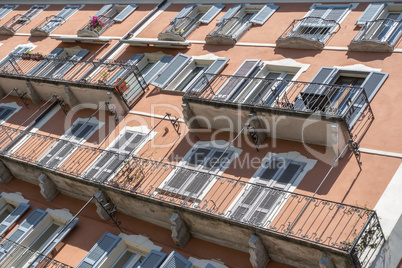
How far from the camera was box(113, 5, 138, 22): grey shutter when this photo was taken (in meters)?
26.7

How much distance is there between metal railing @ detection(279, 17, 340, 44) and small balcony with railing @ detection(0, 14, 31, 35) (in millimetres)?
17508

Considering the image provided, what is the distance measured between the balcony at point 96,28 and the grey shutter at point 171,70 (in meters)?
6.19

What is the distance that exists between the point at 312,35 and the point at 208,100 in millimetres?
5278

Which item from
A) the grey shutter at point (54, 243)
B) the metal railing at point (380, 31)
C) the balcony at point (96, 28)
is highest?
the metal railing at point (380, 31)

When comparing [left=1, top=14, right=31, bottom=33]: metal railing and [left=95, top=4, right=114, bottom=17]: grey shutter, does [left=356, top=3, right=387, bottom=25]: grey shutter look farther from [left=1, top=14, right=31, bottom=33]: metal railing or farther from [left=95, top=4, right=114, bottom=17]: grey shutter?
[left=1, top=14, right=31, bottom=33]: metal railing

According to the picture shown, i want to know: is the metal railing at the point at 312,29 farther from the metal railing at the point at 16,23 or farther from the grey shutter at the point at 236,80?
the metal railing at the point at 16,23

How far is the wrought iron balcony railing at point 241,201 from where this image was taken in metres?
13.3

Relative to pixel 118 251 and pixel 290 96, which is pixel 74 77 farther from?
pixel 290 96

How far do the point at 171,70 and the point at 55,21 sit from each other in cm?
1118

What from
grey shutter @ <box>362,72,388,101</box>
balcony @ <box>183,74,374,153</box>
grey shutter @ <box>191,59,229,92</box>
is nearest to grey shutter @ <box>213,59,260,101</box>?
balcony @ <box>183,74,374,153</box>

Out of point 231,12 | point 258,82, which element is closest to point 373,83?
point 258,82

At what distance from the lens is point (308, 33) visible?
2023 cm

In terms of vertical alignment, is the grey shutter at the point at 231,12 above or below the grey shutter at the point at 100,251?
above

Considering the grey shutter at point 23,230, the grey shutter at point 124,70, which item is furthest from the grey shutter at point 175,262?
the grey shutter at point 124,70
